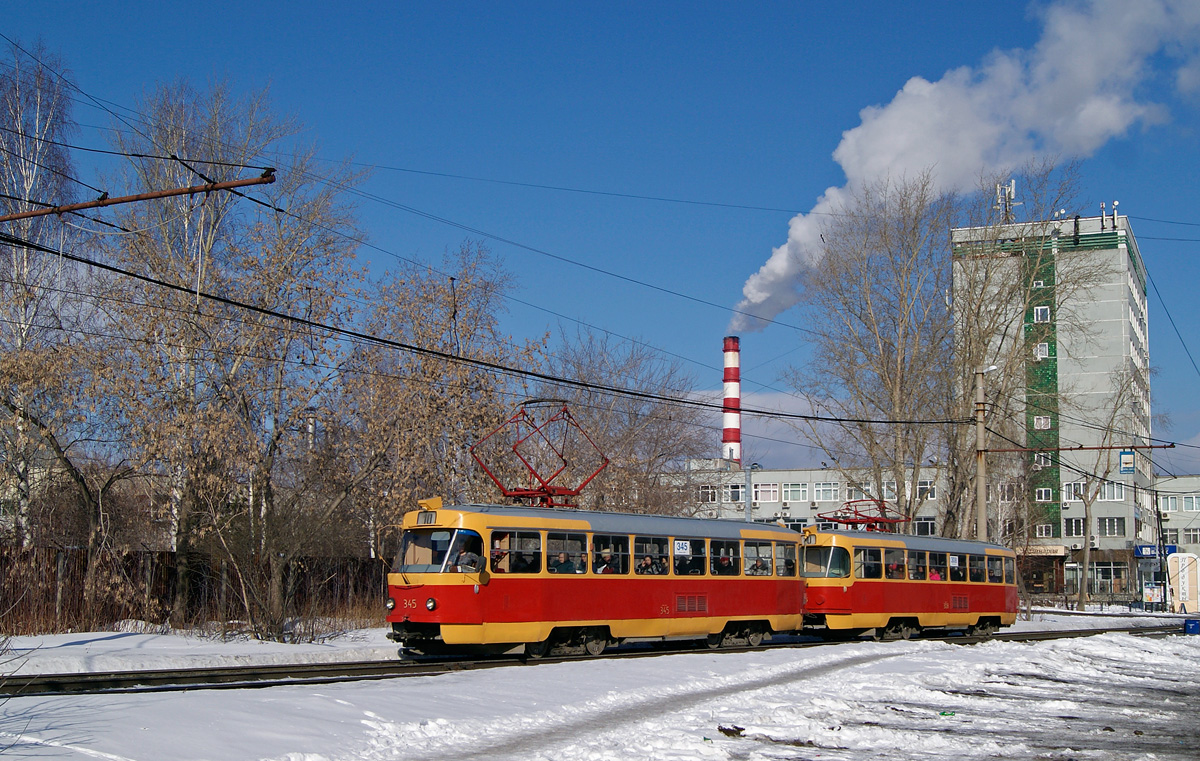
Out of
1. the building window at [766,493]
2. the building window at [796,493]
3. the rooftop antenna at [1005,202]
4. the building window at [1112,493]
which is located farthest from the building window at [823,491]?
the rooftop antenna at [1005,202]

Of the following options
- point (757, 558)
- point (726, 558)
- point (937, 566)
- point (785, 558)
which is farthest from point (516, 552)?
point (937, 566)

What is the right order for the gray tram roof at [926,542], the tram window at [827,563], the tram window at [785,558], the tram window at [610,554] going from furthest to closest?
the gray tram roof at [926,542] → the tram window at [827,563] → the tram window at [785,558] → the tram window at [610,554]

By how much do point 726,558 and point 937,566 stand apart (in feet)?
27.6

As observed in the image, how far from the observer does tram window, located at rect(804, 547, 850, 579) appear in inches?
1021

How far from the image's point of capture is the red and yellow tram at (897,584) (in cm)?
2595

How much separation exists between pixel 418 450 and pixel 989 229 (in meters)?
24.9

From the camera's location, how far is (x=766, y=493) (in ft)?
312

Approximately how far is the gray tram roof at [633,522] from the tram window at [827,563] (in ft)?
5.33

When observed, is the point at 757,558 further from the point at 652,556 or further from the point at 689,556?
the point at 652,556

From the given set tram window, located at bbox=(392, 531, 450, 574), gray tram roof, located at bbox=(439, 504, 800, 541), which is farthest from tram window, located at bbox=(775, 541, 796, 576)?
tram window, located at bbox=(392, 531, 450, 574)

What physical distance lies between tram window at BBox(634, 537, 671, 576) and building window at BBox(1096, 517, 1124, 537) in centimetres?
6819

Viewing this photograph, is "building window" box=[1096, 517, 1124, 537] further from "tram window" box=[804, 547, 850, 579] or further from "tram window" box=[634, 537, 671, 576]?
"tram window" box=[634, 537, 671, 576]

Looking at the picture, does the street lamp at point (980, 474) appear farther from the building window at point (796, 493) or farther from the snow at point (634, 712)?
the building window at point (796, 493)

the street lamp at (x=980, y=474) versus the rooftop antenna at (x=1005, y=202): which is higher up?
the rooftop antenna at (x=1005, y=202)
